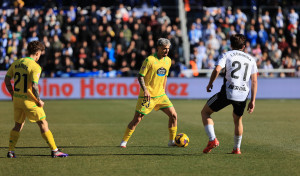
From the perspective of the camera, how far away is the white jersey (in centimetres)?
894

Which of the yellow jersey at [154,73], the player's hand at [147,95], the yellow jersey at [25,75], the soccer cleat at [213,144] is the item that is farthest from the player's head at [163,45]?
the yellow jersey at [25,75]

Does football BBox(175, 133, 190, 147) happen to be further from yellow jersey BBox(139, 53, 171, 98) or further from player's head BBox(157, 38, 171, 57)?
player's head BBox(157, 38, 171, 57)

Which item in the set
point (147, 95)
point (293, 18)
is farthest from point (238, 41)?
point (293, 18)

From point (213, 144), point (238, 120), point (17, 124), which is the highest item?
point (17, 124)

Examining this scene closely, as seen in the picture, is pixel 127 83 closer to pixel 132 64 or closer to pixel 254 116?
pixel 132 64

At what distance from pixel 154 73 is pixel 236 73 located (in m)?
1.70

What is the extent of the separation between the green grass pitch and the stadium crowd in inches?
322

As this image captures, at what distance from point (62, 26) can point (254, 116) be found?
40.6ft

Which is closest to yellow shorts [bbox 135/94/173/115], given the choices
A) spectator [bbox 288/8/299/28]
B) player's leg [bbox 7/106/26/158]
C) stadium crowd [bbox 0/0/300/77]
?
player's leg [bbox 7/106/26/158]

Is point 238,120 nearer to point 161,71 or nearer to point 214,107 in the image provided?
point 214,107

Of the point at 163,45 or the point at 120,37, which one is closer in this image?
the point at 163,45

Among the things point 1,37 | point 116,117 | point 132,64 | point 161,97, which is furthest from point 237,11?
point 161,97

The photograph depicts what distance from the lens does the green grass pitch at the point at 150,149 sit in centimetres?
784

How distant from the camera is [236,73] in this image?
8.96 m
